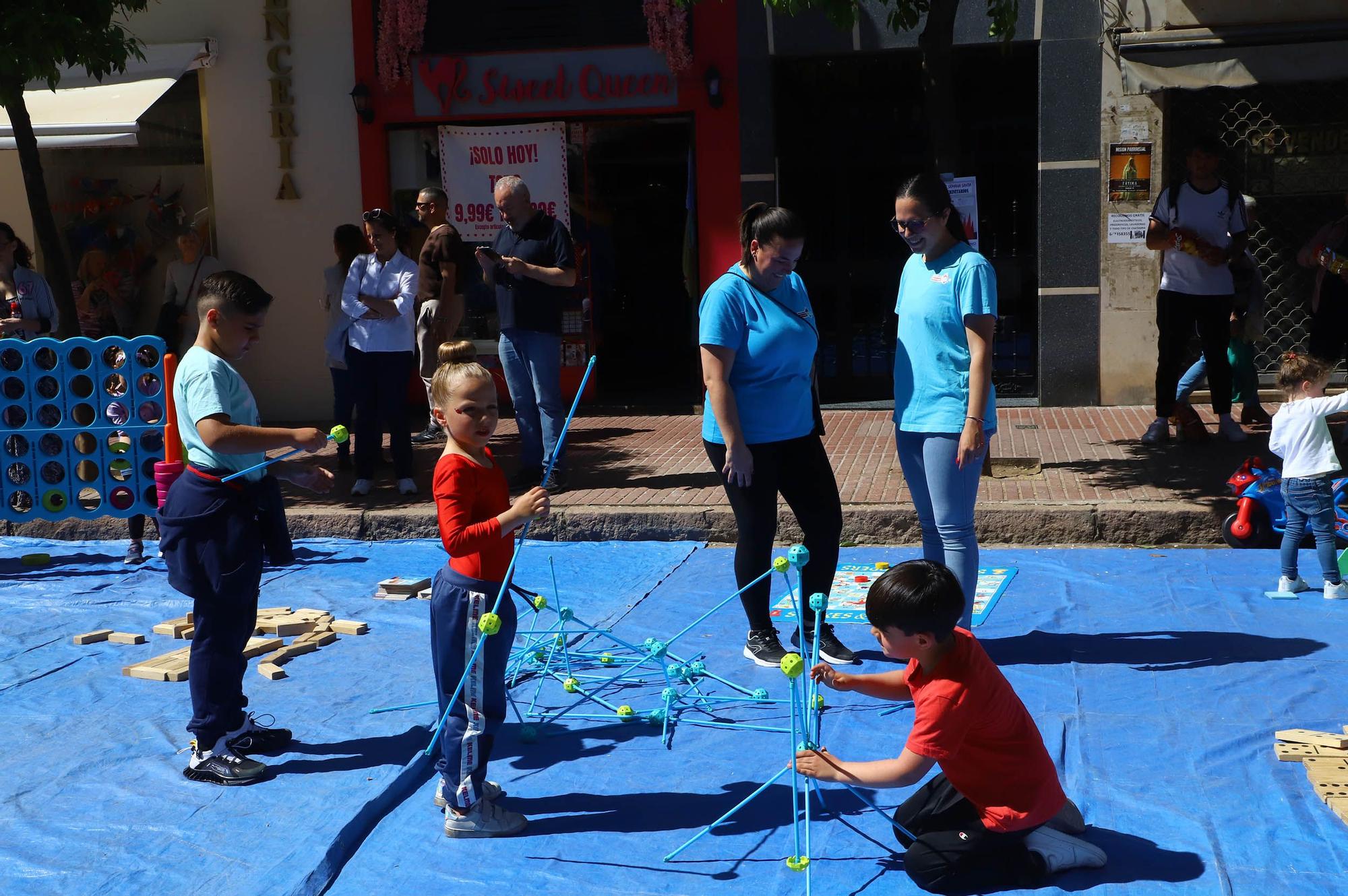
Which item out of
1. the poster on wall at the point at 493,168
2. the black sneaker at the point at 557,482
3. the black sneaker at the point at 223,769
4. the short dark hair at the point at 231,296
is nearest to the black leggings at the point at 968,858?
the black sneaker at the point at 223,769

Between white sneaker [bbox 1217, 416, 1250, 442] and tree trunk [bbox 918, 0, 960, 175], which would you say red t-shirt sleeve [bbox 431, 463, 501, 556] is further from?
white sneaker [bbox 1217, 416, 1250, 442]

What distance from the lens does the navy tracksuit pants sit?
168 inches

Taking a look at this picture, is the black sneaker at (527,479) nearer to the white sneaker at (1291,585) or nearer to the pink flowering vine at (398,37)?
the white sneaker at (1291,585)

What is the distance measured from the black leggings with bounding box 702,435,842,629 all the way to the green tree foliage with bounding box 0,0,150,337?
616 centimetres

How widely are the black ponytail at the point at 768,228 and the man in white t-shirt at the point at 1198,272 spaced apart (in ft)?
15.9

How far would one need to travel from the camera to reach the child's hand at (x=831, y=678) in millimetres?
3254

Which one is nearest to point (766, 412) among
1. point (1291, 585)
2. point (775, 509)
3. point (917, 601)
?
point (775, 509)

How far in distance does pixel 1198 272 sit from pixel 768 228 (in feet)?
16.7

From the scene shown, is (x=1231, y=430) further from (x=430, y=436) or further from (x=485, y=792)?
(x=485, y=792)

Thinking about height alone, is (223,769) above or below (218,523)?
below

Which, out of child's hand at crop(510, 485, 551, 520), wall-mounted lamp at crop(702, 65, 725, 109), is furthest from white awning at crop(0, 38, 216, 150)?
child's hand at crop(510, 485, 551, 520)

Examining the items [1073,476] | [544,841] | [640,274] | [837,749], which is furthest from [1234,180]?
[544,841]

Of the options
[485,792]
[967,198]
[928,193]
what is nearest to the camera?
[485,792]

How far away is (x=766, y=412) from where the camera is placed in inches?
200
